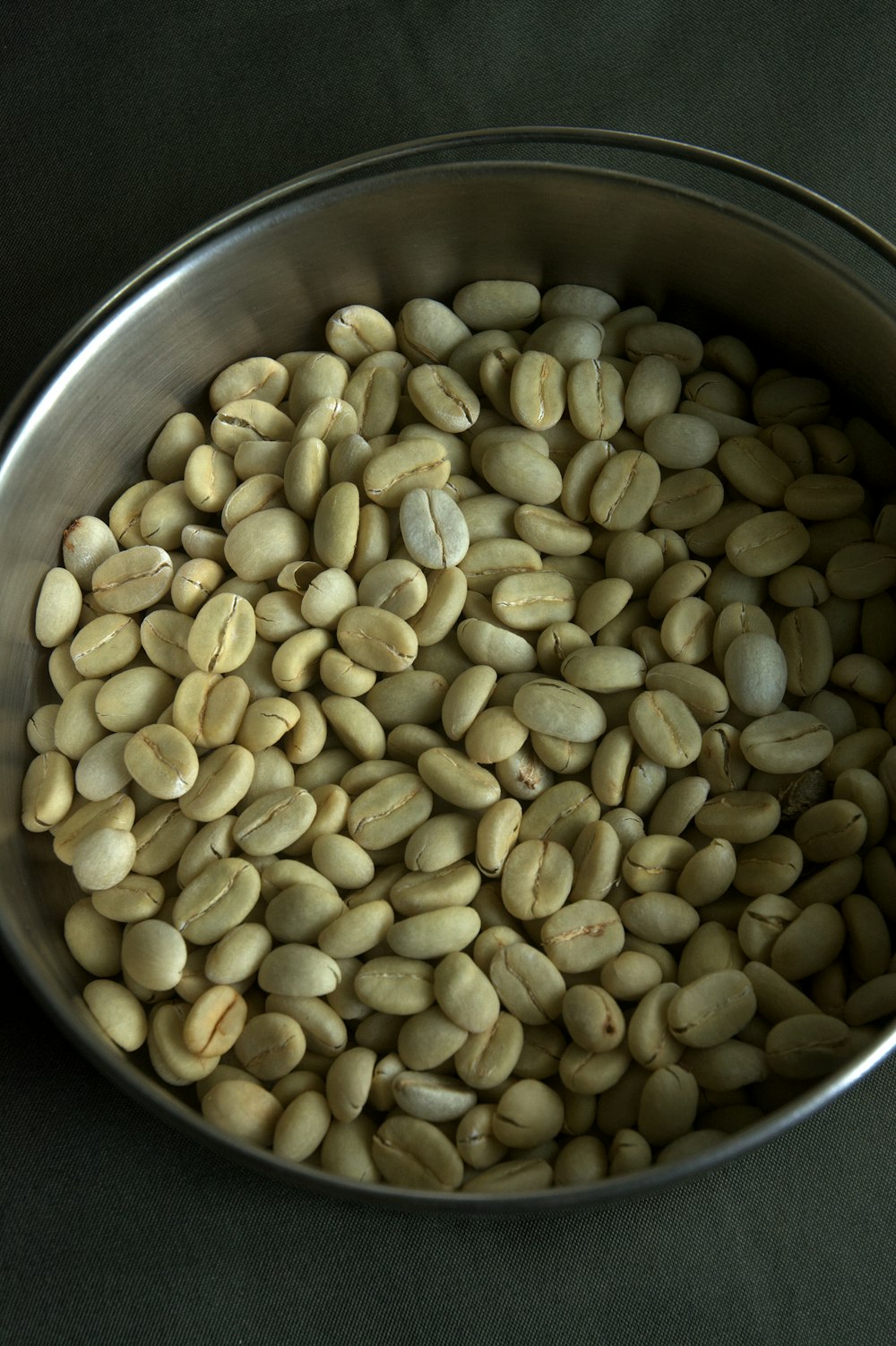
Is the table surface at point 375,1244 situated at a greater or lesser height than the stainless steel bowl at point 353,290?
lesser

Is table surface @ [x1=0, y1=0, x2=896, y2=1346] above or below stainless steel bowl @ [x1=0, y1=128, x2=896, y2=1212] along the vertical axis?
below

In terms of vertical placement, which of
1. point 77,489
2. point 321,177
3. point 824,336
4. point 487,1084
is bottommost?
point 487,1084

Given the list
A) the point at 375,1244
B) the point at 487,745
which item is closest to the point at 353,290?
the point at 487,745

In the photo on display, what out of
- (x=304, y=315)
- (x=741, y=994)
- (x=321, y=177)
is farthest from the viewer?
(x=304, y=315)

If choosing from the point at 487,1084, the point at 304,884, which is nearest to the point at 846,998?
the point at 487,1084

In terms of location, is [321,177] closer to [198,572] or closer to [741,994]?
[198,572]
